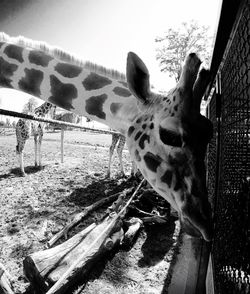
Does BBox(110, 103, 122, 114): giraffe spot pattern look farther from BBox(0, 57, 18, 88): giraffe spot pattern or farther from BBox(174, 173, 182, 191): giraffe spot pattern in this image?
BBox(0, 57, 18, 88): giraffe spot pattern

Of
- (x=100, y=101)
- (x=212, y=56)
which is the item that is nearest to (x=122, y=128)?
(x=100, y=101)

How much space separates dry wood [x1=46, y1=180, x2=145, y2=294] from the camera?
7.77 ft

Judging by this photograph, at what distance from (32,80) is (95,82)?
2.27 ft

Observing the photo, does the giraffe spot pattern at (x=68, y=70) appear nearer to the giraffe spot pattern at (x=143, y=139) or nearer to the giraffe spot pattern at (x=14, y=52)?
the giraffe spot pattern at (x=14, y=52)

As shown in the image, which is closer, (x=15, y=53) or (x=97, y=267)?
(x=15, y=53)

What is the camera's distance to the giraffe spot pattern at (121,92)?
2147mm

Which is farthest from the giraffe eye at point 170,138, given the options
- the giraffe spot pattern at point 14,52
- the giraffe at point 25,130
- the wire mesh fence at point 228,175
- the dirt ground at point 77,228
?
the giraffe at point 25,130

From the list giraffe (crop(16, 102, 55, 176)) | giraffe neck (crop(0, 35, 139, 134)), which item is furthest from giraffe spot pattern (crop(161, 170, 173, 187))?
giraffe (crop(16, 102, 55, 176))

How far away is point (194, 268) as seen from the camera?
315 centimetres

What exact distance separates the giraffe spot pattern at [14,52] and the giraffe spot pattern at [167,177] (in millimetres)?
1923

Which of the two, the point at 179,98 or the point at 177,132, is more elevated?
the point at 179,98

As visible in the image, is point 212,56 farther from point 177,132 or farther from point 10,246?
point 10,246

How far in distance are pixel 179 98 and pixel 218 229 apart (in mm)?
1360

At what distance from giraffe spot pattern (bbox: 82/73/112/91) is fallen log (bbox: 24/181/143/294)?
1.65 m
